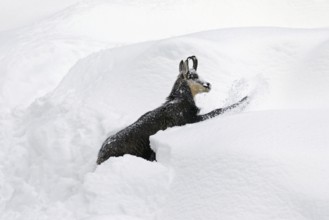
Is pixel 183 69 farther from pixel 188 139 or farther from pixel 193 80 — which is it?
pixel 188 139

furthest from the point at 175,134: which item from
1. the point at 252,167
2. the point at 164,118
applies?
the point at 252,167

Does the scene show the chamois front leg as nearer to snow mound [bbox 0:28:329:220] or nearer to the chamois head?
snow mound [bbox 0:28:329:220]

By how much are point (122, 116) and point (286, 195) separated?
268cm

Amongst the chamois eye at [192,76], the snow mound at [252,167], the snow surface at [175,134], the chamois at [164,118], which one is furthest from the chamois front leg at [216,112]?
the snow mound at [252,167]

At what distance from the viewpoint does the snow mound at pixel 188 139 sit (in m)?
3.59

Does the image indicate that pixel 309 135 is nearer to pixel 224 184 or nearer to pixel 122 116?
pixel 224 184

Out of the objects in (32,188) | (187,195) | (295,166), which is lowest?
(32,188)

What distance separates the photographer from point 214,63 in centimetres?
639

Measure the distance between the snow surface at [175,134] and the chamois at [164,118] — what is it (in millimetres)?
221

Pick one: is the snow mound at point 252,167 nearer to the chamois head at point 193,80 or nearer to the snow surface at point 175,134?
the snow surface at point 175,134

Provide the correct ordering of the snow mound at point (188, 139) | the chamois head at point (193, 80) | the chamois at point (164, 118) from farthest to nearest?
1. the chamois head at point (193, 80)
2. the chamois at point (164, 118)
3. the snow mound at point (188, 139)

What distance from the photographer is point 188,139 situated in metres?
4.27

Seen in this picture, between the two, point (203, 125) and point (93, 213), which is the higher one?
point (203, 125)

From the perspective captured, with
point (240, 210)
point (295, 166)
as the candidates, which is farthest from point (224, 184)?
point (295, 166)
